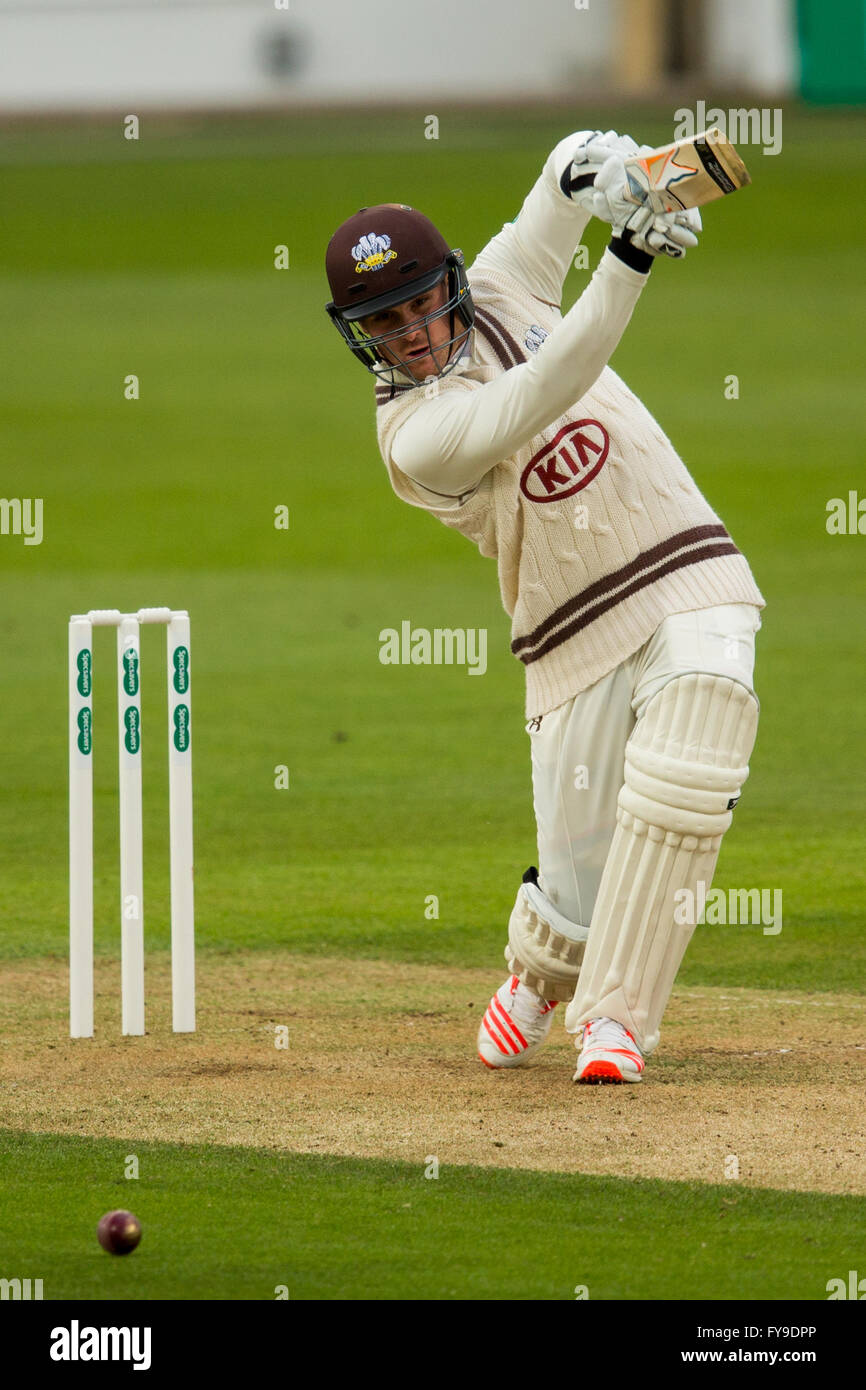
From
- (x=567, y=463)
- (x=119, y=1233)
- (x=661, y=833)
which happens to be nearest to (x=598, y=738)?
(x=661, y=833)

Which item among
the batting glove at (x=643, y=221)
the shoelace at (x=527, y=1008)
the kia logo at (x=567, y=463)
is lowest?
the shoelace at (x=527, y=1008)

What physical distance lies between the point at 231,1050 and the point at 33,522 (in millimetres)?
11362

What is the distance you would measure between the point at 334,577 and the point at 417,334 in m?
9.46

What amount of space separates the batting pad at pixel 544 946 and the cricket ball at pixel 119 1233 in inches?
52.3

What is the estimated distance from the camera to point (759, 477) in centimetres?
1702

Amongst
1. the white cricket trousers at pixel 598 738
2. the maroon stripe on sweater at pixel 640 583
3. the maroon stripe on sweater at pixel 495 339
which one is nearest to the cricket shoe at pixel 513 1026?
the white cricket trousers at pixel 598 738

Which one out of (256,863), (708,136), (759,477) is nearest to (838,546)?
(759,477)

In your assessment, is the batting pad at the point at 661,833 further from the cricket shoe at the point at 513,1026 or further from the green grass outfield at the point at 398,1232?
→ the green grass outfield at the point at 398,1232

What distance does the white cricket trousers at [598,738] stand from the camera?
4.59m

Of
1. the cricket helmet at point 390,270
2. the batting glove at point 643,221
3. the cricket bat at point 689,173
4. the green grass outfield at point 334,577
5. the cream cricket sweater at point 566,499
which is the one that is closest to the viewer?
the cricket bat at point 689,173

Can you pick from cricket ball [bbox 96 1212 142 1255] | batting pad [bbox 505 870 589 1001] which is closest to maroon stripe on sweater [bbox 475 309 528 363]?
batting pad [bbox 505 870 589 1001]

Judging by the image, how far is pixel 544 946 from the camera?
15.9 feet

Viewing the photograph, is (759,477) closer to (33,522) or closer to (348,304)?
(33,522)

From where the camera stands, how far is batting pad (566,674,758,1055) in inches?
177
